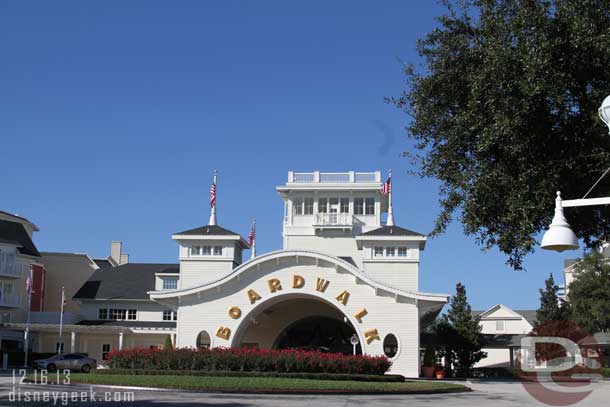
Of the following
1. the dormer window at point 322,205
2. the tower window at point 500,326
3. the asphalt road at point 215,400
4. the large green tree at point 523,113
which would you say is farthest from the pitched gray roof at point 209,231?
the tower window at point 500,326

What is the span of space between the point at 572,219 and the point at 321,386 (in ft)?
47.2

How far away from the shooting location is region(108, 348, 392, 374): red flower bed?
111 ft

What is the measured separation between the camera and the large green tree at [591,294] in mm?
57875

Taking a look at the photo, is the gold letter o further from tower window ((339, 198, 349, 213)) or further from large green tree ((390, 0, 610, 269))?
large green tree ((390, 0, 610, 269))

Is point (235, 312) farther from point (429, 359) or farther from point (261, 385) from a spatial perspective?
point (261, 385)

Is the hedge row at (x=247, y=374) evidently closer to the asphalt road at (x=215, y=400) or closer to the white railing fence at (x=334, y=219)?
the asphalt road at (x=215, y=400)

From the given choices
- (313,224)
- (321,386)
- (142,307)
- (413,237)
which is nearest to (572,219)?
(321,386)

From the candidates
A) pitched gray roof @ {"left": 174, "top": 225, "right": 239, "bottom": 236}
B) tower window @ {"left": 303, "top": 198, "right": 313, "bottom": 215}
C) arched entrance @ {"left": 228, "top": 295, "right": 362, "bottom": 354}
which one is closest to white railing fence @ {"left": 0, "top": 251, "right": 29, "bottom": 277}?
pitched gray roof @ {"left": 174, "top": 225, "right": 239, "bottom": 236}

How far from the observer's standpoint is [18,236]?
6306 centimetres

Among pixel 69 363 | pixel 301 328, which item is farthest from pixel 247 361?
pixel 301 328

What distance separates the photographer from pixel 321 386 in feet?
91.5

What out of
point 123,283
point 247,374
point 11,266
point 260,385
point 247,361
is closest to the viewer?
point 260,385

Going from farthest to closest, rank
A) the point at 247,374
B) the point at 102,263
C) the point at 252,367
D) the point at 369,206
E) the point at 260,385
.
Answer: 1. the point at 102,263
2. the point at 369,206
3. the point at 252,367
4. the point at 247,374
5. the point at 260,385

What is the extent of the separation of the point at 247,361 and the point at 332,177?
25.8 meters
